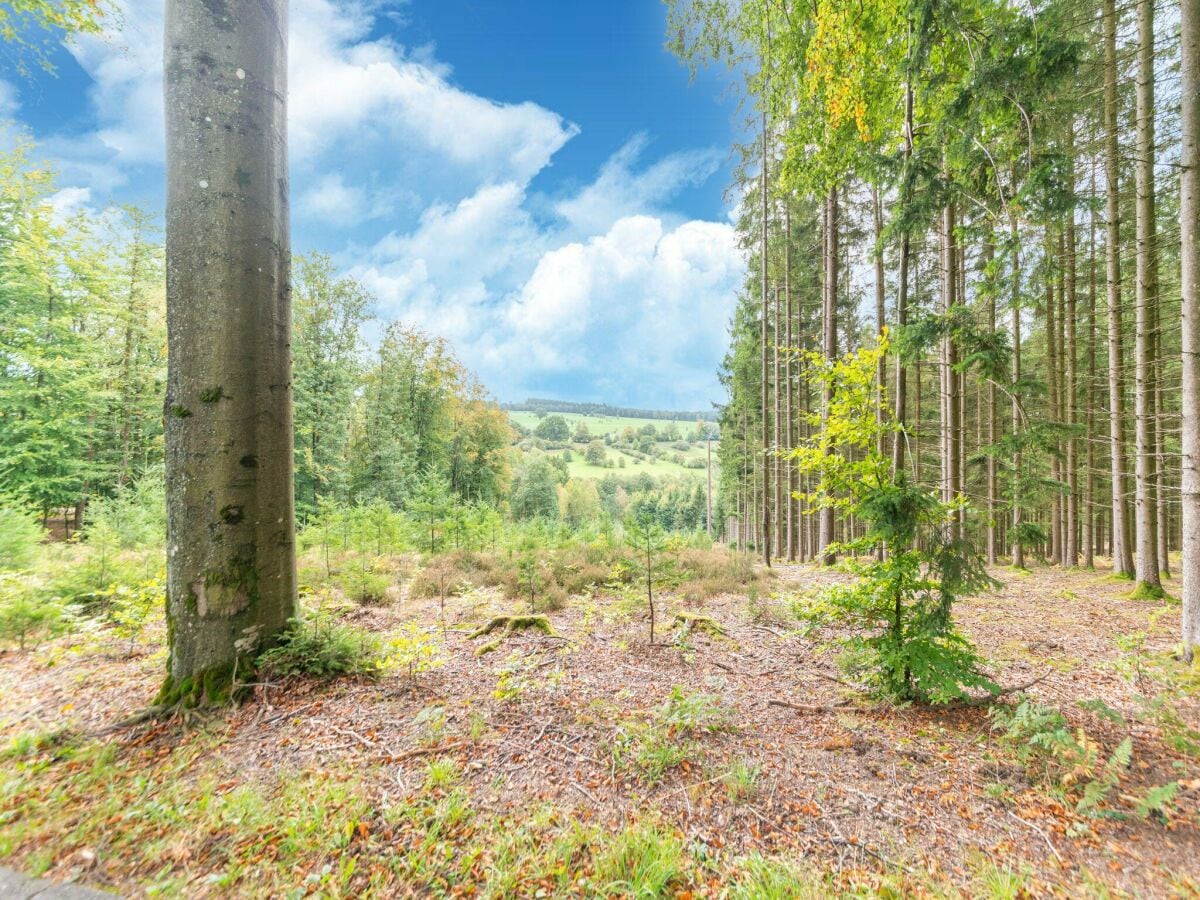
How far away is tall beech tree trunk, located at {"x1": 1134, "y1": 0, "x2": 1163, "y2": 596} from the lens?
5957 millimetres

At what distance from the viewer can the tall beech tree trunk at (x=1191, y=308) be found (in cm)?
464

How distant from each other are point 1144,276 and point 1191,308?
2842 millimetres

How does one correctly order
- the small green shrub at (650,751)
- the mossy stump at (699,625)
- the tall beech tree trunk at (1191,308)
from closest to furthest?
the small green shrub at (650,751)
the tall beech tree trunk at (1191,308)
the mossy stump at (699,625)

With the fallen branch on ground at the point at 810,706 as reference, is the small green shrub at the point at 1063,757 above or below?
above

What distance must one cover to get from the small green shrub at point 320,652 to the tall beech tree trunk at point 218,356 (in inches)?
5.7

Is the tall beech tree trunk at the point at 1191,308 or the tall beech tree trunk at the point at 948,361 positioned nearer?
the tall beech tree trunk at the point at 1191,308

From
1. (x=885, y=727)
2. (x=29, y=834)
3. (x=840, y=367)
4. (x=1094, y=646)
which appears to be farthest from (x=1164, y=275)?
(x=29, y=834)

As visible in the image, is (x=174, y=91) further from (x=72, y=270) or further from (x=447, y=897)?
(x=72, y=270)

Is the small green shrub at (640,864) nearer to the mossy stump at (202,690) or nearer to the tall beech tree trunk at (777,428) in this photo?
the mossy stump at (202,690)

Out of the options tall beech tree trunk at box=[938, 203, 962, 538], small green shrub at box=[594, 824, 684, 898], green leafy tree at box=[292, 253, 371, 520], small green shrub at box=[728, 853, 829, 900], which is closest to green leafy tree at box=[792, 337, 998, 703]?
small green shrub at box=[728, 853, 829, 900]

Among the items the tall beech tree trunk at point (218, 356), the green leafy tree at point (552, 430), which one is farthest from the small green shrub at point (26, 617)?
the green leafy tree at point (552, 430)

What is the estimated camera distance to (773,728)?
3.25 metres

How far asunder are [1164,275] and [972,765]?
1847cm

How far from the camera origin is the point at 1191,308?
4930 millimetres
